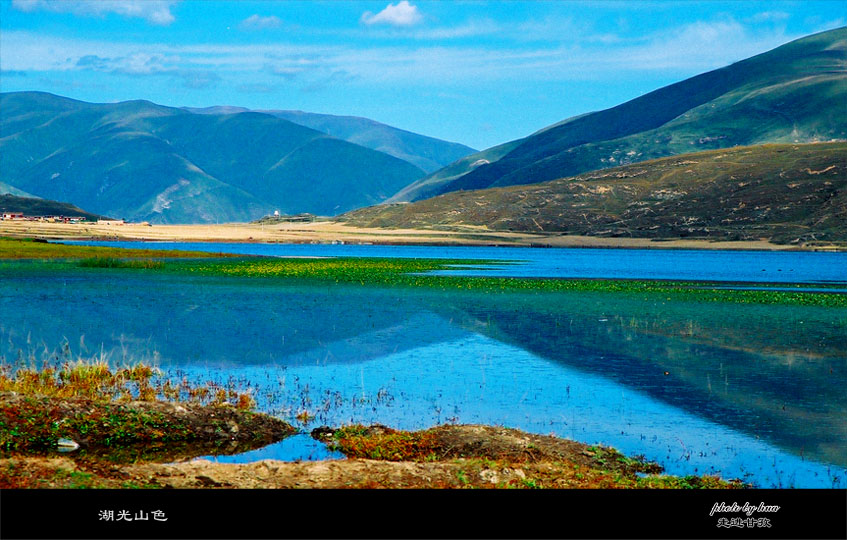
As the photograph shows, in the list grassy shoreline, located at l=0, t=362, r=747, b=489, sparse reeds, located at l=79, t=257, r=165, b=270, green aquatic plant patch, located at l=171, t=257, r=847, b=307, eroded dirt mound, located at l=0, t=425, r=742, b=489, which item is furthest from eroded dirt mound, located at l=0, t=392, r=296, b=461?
sparse reeds, located at l=79, t=257, r=165, b=270

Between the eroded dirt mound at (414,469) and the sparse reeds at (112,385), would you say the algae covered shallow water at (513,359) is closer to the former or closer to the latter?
the sparse reeds at (112,385)

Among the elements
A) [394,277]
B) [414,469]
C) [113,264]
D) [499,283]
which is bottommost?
[499,283]

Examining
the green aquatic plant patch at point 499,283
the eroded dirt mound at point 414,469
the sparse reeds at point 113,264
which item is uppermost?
the sparse reeds at point 113,264

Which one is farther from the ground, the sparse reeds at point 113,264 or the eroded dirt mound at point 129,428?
the sparse reeds at point 113,264

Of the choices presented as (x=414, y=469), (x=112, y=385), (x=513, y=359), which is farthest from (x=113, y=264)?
(x=414, y=469)

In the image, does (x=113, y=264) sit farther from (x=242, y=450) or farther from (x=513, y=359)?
(x=242, y=450)

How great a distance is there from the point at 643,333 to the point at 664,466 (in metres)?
27.1

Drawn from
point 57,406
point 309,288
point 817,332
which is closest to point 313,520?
point 57,406

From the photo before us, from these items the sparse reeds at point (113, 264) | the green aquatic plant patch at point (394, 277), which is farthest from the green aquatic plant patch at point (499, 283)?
the sparse reeds at point (113, 264)

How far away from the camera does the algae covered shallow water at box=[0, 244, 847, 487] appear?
24078 mm

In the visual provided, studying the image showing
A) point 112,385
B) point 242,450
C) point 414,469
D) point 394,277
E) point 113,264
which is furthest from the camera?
point 113,264

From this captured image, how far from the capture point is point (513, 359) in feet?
123

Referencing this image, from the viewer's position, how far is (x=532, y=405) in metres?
27.9

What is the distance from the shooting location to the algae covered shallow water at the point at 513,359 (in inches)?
948
